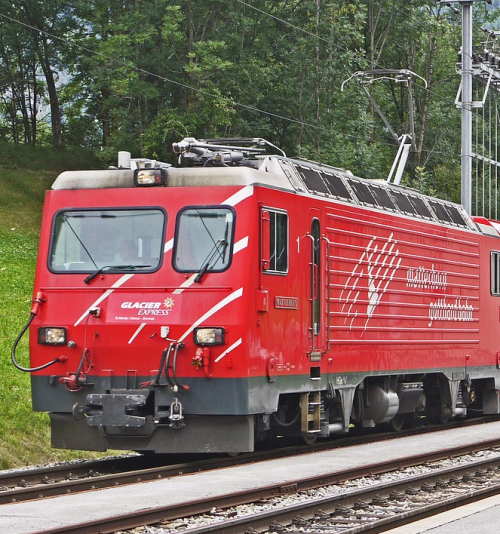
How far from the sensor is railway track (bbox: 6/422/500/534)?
29.2 ft

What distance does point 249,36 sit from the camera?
4178cm

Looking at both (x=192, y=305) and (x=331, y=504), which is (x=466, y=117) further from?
(x=331, y=504)

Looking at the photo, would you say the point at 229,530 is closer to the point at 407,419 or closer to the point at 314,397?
the point at 314,397

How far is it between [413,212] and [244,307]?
6.24m

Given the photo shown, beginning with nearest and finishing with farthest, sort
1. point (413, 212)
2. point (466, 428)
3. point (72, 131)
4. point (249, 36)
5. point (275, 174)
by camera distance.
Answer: point (275, 174) < point (413, 212) < point (466, 428) < point (249, 36) < point (72, 131)

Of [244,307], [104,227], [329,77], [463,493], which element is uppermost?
[329,77]

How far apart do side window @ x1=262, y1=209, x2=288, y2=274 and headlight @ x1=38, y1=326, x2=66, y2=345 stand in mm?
2360

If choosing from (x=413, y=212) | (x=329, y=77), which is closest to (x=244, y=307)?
(x=413, y=212)

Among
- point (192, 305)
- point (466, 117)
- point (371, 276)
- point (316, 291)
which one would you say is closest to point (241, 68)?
point (466, 117)

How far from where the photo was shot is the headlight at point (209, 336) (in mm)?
12258

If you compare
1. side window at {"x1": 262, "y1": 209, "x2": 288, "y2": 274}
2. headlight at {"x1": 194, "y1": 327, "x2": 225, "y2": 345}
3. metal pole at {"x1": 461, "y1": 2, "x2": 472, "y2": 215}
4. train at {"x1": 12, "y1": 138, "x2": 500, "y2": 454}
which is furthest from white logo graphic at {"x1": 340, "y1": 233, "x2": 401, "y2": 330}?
metal pole at {"x1": 461, "y1": 2, "x2": 472, "y2": 215}

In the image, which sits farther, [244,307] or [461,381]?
[461,381]

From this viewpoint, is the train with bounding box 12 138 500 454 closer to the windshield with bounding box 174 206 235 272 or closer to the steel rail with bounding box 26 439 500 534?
the windshield with bounding box 174 206 235 272

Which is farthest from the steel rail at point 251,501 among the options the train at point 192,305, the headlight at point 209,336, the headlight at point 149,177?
the headlight at point 149,177
